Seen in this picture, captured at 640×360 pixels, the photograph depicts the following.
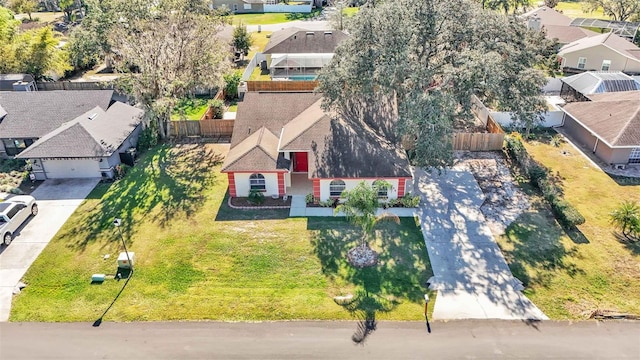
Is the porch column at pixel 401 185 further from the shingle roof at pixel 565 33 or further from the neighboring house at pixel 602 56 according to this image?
the shingle roof at pixel 565 33

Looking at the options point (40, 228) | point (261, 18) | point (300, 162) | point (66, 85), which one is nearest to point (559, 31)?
point (300, 162)

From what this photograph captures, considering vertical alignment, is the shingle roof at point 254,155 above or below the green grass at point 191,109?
above

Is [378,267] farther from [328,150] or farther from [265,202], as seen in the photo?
[265,202]

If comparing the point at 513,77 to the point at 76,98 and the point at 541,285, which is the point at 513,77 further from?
the point at 76,98

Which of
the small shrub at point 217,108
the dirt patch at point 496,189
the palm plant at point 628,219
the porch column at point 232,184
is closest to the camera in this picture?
the palm plant at point 628,219

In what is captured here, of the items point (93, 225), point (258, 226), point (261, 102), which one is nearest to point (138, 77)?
point (261, 102)

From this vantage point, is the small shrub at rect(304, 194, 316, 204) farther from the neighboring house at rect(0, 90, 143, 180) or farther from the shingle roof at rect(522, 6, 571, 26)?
the shingle roof at rect(522, 6, 571, 26)

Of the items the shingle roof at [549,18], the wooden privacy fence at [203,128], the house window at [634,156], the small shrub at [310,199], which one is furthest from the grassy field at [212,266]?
the shingle roof at [549,18]
